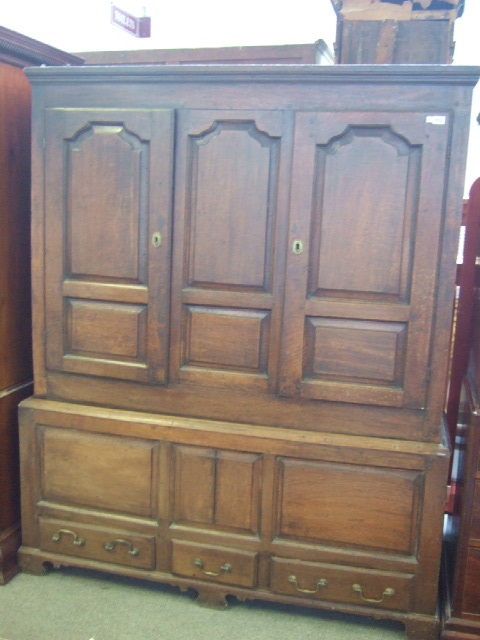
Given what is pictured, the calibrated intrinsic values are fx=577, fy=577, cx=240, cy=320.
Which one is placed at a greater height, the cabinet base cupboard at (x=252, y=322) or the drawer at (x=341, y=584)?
the cabinet base cupboard at (x=252, y=322)

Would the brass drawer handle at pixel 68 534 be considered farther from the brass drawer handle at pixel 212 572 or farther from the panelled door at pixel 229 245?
the panelled door at pixel 229 245

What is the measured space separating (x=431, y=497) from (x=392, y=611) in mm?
402

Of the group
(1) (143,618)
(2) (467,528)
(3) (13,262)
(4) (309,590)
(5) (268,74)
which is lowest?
(1) (143,618)

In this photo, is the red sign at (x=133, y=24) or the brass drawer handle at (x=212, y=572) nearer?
the brass drawer handle at (x=212, y=572)

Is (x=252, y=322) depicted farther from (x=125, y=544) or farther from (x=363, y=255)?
(x=125, y=544)

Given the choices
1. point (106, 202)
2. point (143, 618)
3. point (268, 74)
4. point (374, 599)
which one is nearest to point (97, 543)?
point (143, 618)

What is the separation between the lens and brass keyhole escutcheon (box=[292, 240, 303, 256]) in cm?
170

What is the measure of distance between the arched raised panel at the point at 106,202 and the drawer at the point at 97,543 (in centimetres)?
87

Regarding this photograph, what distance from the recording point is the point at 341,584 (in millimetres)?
1816

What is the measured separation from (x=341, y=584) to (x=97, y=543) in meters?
0.83

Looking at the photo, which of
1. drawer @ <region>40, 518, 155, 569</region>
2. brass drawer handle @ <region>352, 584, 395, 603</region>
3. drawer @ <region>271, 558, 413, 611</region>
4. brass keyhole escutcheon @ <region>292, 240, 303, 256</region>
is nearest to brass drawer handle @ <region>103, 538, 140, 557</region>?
drawer @ <region>40, 518, 155, 569</region>

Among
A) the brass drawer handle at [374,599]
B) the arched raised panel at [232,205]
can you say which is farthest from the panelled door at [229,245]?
the brass drawer handle at [374,599]

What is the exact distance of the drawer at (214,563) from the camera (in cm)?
187

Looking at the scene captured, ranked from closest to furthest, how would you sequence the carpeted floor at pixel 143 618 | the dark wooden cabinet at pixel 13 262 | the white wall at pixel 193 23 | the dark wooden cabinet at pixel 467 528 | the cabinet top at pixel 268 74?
the cabinet top at pixel 268 74 → the dark wooden cabinet at pixel 467 528 → the carpeted floor at pixel 143 618 → the dark wooden cabinet at pixel 13 262 → the white wall at pixel 193 23
